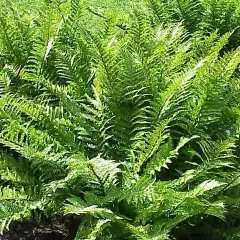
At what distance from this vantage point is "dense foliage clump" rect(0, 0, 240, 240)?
3.06 m

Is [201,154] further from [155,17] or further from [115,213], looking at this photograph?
[155,17]

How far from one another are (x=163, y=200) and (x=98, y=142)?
58cm

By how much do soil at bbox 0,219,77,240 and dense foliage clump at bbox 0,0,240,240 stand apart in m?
0.11

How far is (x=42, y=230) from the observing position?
3.53 m

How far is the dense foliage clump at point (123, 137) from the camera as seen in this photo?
120 inches

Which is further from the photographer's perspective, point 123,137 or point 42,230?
point 42,230

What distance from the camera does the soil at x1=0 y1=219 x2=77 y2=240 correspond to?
11.5 feet

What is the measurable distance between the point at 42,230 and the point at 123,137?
0.79m

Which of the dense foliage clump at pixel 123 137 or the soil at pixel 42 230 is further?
the soil at pixel 42 230

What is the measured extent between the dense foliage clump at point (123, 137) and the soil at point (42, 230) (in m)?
0.11

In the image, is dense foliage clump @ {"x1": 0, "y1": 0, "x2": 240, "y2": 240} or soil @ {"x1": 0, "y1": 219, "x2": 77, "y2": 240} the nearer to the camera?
dense foliage clump @ {"x1": 0, "y1": 0, "x2": 240, "y2": 240}

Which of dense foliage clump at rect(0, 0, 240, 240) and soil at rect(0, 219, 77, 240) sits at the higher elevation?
dense foliage clump at rect(0, 0, 240, 240)

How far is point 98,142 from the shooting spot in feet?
11.1

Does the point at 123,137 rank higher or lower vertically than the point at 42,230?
higher
